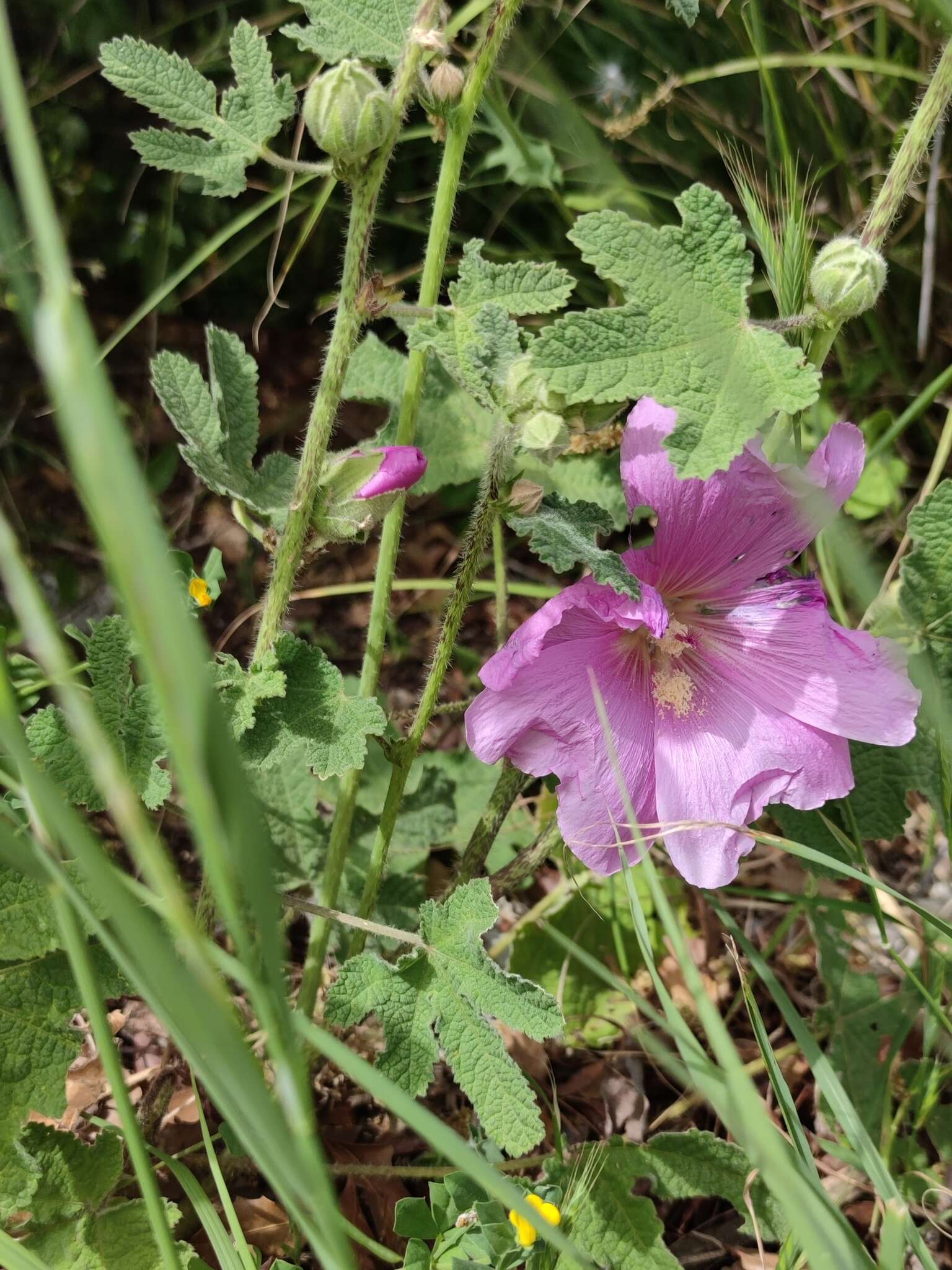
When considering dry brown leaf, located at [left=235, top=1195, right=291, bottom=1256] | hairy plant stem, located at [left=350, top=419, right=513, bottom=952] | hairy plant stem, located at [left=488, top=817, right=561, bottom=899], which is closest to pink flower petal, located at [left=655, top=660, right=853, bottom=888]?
hairy plant stem, located at [left=488, top=817, right=561, bottom=899]

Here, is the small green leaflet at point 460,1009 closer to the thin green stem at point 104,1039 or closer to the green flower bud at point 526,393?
the thin green stem at point 104,1039

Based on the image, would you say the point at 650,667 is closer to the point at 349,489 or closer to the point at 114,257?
the point at 349,489

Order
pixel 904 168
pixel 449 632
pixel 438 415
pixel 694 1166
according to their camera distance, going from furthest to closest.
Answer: pixel 438 415 → pixel 694 1166 → pixel 449 632 → pixel 904 168

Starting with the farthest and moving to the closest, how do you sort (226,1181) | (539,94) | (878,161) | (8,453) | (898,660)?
(8,453)
(878,161)
(539,94)
(226,1181)
(898,660)

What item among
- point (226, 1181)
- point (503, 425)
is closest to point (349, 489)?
point (503, 425)

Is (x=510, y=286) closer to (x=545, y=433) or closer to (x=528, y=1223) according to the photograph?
(x=545, y=433)

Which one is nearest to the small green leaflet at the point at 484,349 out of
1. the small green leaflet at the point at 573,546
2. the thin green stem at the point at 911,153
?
the small green leaflet at the point at 573,546

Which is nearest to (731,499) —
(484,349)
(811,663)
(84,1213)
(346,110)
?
(811,663)
